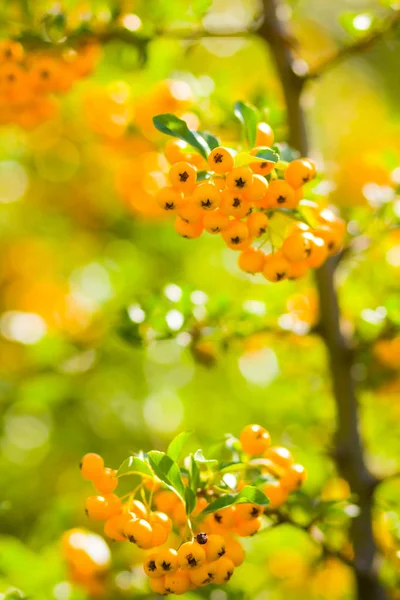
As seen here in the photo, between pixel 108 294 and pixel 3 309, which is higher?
pixel 108 294

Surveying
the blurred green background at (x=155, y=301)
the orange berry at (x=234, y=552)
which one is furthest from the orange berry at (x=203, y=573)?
the blurred green background at (x=155, y=301)

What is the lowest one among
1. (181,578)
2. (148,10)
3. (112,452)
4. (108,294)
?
(112,452)

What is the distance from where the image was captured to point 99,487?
63.5 inches

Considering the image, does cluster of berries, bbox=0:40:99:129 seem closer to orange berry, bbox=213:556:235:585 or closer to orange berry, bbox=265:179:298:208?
orange berry, bbox=265:179:298:208

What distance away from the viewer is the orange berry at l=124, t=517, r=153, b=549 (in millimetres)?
1467

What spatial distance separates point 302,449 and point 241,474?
95cm

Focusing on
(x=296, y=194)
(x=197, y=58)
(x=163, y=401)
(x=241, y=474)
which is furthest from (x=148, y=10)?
(x=197, y=58)

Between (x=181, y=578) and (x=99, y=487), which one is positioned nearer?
(x=181, y=578)

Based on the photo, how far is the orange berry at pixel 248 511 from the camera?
61.4 inches

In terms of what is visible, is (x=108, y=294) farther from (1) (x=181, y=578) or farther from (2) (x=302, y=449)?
(1) (x=181, y=578)

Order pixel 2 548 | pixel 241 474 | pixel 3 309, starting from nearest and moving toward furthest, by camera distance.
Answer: pixel 241 474 → pixel 2 548 → pixel 3 309

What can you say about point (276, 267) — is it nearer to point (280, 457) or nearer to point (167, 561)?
point (280, 457)

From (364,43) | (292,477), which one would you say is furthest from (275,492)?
(364,43)

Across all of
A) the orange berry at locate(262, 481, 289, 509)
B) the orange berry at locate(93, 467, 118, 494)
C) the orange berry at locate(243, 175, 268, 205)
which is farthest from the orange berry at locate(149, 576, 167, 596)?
the orange berry at locate(243, 175, 268, 205)
